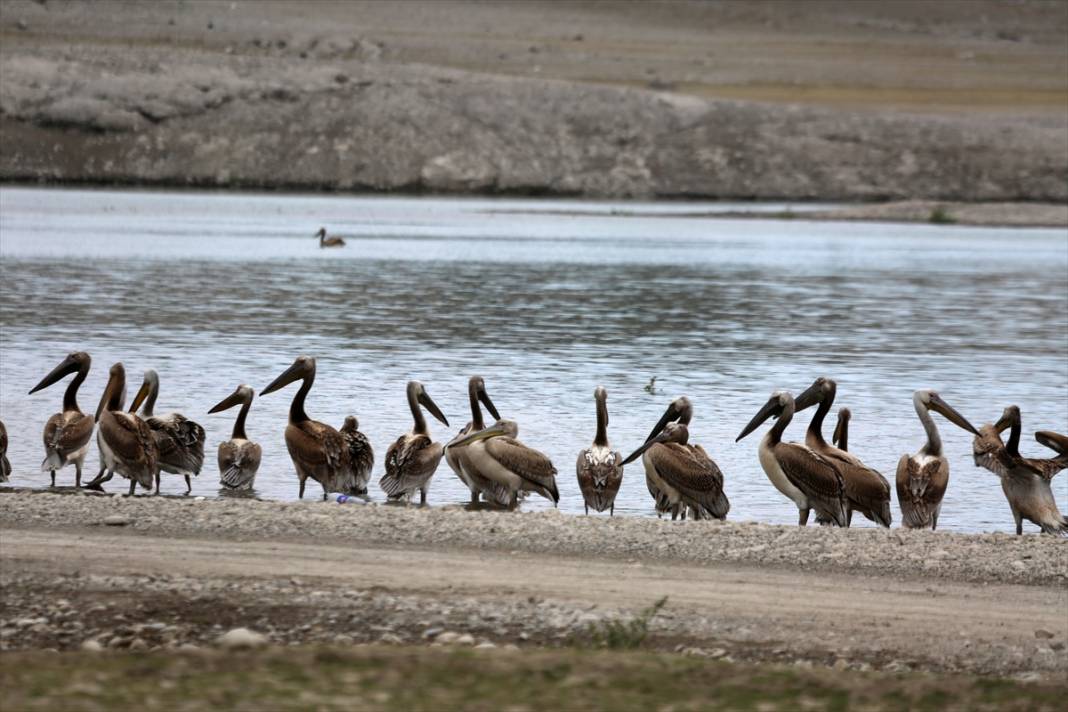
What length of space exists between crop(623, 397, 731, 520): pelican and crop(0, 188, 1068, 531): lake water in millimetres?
802

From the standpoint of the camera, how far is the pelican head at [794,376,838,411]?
15703 millimetres

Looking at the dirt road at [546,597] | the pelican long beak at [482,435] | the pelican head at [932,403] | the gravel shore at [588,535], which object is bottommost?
the dirt road at [546,597]

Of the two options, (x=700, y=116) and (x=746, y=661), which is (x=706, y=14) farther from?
(x=746, y=661)

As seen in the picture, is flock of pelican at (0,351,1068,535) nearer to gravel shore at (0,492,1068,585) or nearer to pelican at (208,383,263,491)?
pelican at (208,383,263,491)

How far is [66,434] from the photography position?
14758 mm

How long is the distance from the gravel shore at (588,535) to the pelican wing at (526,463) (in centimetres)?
136

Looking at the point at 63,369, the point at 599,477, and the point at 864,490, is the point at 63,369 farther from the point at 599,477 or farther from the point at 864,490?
the point at 864,490

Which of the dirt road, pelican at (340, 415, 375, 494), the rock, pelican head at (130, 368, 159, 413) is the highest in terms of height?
pelican head at (130, 368, 159, 413)

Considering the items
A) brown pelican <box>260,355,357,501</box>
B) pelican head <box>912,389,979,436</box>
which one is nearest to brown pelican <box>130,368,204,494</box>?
brown pelican <box>260,355,357,501</box>

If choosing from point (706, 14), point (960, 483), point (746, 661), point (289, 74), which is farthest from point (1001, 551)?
point (706, 14)

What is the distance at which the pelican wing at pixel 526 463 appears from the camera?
567 inches

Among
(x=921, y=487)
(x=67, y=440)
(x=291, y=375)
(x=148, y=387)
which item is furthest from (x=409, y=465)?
(x=921, y=487)

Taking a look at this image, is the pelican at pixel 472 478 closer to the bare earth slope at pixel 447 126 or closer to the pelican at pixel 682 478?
the pelican at pixel 682 478

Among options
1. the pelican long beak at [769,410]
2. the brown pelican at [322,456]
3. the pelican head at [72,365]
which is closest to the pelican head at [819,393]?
the pelican long beak at [769,410]
